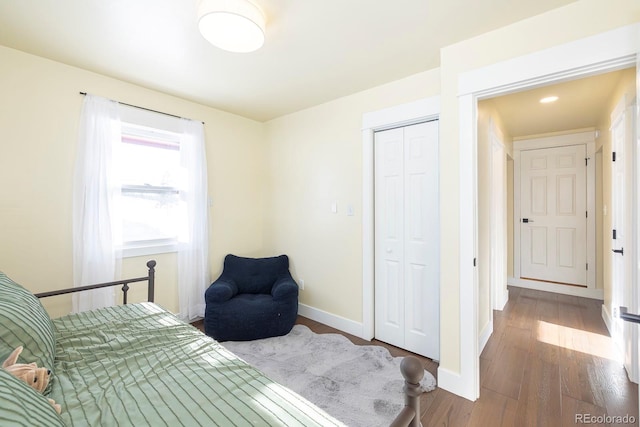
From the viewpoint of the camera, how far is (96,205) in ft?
8.15

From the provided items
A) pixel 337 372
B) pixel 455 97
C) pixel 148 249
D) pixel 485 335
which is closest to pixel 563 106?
pixel 455 97

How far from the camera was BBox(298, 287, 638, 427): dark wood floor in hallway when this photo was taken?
1785 mm

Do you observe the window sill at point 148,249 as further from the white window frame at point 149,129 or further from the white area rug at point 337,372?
the white area rug at point 337,372

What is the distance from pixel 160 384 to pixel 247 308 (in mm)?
1690

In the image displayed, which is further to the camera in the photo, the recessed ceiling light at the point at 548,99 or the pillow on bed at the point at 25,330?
the recessed ceiling light at the point at 548,99

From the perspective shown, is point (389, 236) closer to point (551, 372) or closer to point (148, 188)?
point (551, 372)

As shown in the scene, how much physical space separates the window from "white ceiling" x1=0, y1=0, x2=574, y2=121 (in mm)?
547

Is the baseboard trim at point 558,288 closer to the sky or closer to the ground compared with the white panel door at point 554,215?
closer to the ground

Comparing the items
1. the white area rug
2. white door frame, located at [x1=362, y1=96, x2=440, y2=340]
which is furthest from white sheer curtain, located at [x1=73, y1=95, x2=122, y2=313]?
white door frame, located at [x1=362, y1=96, x2=440, y2=340]

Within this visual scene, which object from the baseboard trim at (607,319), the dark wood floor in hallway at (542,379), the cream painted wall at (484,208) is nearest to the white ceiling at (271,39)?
the cream painted wall at (484,208)

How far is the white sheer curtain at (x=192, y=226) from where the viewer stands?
309 cm

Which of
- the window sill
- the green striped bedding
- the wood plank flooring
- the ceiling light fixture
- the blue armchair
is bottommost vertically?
the wood plank flooring

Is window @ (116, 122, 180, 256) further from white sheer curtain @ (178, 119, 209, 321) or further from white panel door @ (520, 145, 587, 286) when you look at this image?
white panel door @ (520, 145, 587, 286)

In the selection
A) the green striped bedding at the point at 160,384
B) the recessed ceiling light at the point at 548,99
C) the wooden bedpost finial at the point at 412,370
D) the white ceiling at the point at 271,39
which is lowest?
the green striped bedding at the point at 160,384
